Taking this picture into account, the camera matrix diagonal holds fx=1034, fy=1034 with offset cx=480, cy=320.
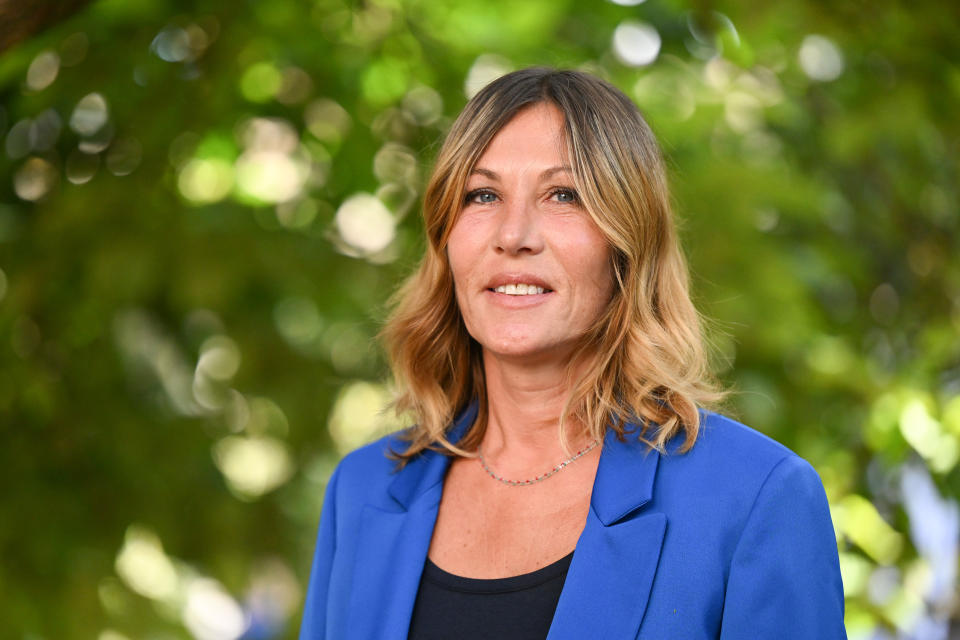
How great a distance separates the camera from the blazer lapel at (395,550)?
2.12 m

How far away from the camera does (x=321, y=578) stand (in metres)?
2.40

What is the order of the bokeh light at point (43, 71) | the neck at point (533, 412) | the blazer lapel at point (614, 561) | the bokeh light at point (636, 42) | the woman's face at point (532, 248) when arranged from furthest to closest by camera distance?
the bokeh light at point (636, 42)
the bokeh light at point (43, 71)
the neck at point (533, 412)
the woman's face at point (532, 248)
the blazer lapel at point (614, 561)

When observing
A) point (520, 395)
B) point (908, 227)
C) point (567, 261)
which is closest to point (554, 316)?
point (567, 261)

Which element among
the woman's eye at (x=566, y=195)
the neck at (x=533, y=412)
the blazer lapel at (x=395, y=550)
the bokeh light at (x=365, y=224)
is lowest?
the blazer lapel at (x=395, y=550)

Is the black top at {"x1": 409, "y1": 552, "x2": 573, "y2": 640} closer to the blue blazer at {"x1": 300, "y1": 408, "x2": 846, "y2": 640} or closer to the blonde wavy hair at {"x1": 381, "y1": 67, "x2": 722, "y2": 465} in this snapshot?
the blue blazer at {"x1": 300, "y1": 408, "x2": 846, "y2": 640}

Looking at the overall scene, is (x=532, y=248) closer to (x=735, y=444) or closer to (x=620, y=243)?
(x=620, y=243)

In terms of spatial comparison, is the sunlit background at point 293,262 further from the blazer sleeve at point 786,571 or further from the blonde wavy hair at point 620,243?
the blazer sleeve at point 786,571

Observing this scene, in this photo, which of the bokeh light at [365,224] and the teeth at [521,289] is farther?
the bokeh light at [365,224]

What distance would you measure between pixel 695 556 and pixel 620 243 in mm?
625

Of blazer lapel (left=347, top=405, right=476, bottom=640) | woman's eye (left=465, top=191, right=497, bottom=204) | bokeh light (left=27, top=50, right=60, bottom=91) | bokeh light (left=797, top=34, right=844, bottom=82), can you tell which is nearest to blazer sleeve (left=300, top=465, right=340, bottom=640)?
blazer lapel (left=347, top=405, right=476, bottom=640)

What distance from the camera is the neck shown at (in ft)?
7.29

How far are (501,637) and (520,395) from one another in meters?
0.53

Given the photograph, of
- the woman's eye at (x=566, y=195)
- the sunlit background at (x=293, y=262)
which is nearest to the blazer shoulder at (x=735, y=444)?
the woman's eye at (x=566, y=195)

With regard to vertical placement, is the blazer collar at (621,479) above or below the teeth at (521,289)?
below
